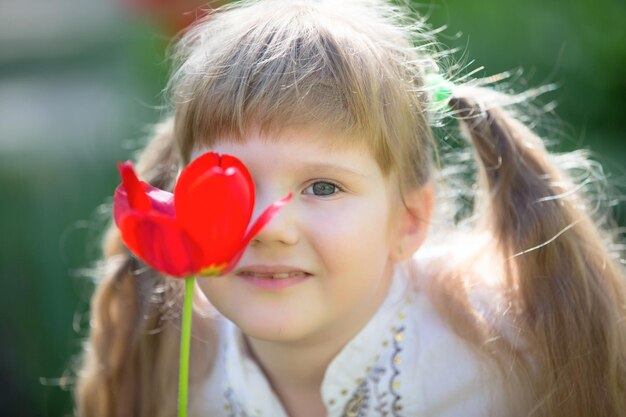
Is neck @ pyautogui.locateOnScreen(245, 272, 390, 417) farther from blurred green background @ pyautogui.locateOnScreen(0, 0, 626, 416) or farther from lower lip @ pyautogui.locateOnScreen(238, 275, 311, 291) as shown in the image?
blurred green background @ pyautogui.locateOnScreen(0, 0, 626, 416)

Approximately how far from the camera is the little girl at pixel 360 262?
1.50 meters

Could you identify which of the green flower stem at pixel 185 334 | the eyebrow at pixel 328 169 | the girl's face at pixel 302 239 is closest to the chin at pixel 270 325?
the girl's face at pixel 302 239

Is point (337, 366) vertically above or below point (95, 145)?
below

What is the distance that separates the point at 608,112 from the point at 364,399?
152 cm

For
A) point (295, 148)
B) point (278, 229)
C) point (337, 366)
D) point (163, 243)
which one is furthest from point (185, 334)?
point (337, 366)

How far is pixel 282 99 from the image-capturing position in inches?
59.0

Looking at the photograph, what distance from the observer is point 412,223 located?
1.74 meters

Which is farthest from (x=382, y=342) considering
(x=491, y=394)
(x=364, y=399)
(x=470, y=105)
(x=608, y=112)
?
(x=608, y=112)

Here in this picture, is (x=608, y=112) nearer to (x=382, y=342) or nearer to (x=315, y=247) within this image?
(x=382, y=342)

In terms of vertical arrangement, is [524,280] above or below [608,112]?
below

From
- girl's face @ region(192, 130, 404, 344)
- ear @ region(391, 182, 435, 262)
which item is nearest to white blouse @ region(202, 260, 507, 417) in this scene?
ear @ region(391, 182, 435, 262)

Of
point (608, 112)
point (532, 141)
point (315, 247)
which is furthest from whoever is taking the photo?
point (608, 112)

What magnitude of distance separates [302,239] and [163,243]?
0.46 m

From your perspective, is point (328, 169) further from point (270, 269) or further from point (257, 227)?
point (257, 227)
